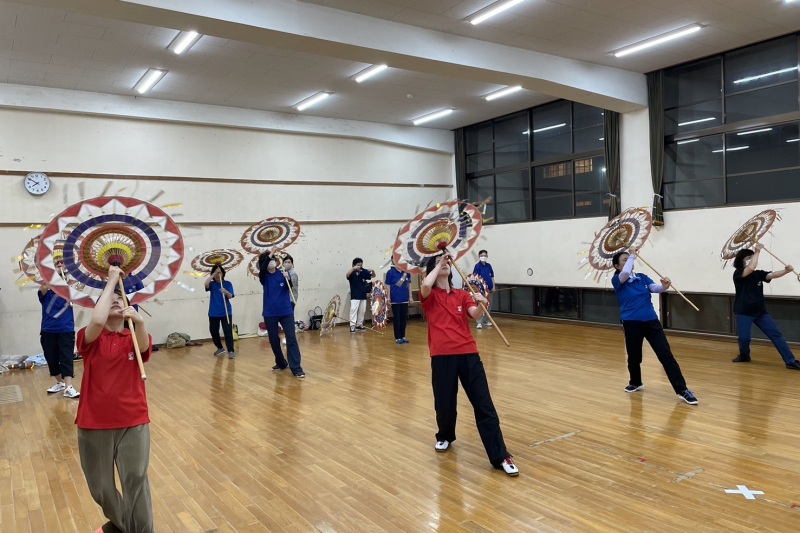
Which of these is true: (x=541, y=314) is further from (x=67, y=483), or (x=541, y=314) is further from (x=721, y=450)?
(x=67, y=483)

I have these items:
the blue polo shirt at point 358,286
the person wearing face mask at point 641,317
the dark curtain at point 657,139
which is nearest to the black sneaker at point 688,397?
the person wearing face mask at point 641,317

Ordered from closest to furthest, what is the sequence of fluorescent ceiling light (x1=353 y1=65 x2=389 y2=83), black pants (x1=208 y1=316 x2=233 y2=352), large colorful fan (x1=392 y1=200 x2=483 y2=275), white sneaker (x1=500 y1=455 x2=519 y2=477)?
1. white sneaker (x1=500 y1=455 x2=519 y2=477)
2. large colorful fan (x1=392 y1=200 x2=483 y2=275)
3. fluorescent ceiling light (x1=353 y1=65 x2=389 y2=83)
4. black pants (x1=208 y1=316 x2=233 y2=352)

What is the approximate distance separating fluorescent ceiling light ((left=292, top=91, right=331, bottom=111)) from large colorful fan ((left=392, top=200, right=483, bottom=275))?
6.99m

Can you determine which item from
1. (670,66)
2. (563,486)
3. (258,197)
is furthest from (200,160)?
(563,486)

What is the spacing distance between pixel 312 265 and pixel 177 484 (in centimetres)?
875

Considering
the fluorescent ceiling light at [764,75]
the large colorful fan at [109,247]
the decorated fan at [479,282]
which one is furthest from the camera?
the decorated fan at [479,282]

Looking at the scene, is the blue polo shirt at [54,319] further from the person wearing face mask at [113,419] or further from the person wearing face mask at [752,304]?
the person wearing face mask at [752,304]

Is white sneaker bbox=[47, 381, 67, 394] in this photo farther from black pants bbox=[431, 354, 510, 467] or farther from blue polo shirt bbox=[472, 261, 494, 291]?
blue polo shirt bbox=[472, 261, 494, 291]

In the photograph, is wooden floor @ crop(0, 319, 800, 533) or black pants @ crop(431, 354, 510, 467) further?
black pants @ crop(431, 354, 510, 467)

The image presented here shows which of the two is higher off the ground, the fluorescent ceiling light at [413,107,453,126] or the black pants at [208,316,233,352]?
the fluorescent ceiling light at [413,107,453,126]

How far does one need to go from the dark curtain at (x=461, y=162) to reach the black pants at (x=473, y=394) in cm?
1037

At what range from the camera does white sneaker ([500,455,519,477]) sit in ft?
13.2

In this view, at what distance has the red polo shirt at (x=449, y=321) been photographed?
4.22 metres

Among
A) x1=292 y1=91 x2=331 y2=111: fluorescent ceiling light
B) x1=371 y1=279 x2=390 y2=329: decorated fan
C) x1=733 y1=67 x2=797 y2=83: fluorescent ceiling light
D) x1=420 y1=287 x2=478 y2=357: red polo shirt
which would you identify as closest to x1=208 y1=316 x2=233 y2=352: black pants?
x1=371 y1=279 x2=390 y2=329: decorated fan
